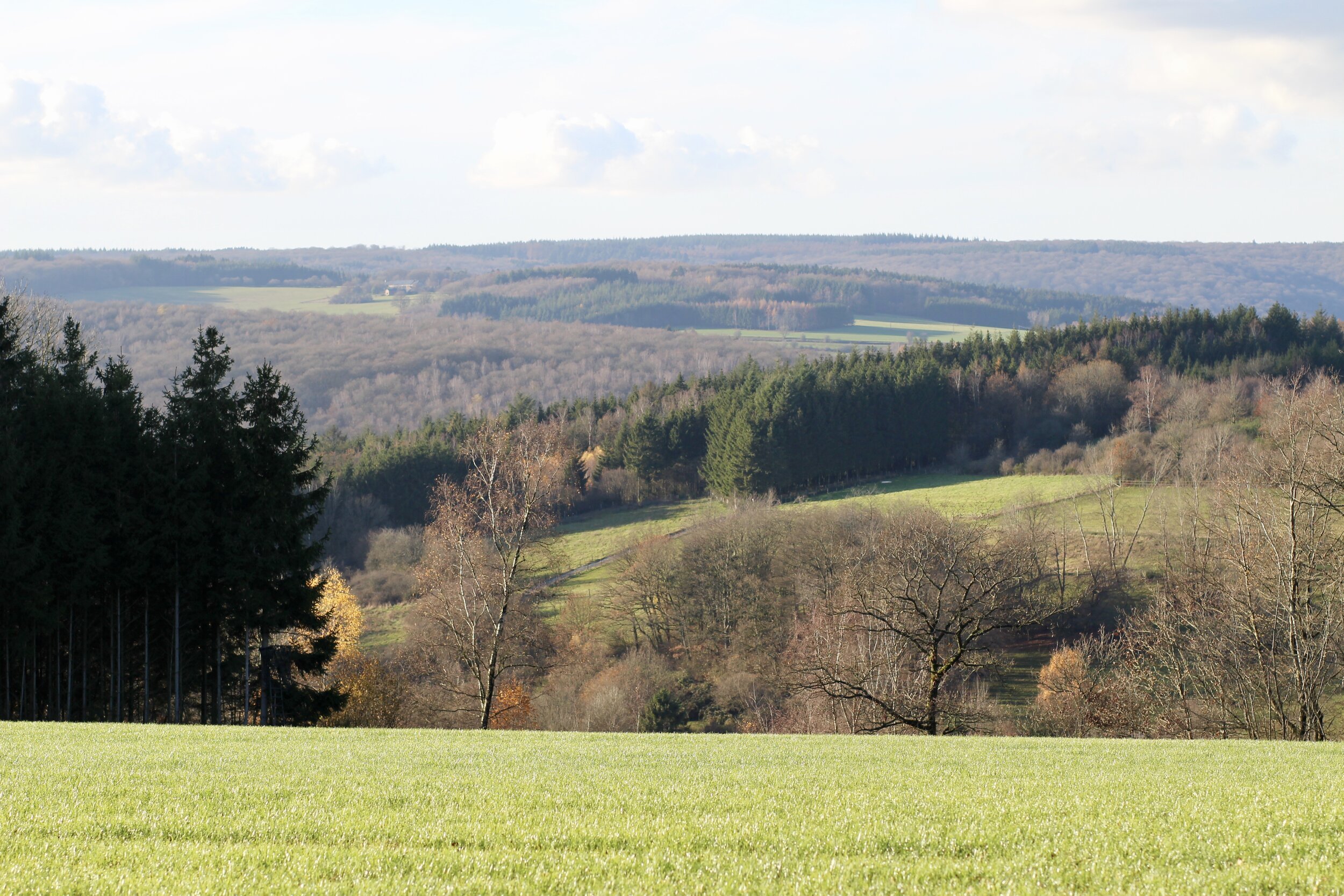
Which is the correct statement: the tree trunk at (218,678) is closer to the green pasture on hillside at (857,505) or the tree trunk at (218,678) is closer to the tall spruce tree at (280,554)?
the tall spruce tree at (280,554)

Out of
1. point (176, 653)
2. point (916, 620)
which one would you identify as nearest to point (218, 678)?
point (176, 653)

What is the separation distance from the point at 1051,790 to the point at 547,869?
22.9 feet

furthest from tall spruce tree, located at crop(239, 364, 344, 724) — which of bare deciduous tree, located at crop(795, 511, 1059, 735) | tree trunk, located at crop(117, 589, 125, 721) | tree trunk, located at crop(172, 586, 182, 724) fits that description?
bare deciduous tree, located at crop(795, 511, 1059, 735)

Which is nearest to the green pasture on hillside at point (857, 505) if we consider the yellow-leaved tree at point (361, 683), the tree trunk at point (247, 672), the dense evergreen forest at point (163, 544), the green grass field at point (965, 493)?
the green grass field at point (965, 493)

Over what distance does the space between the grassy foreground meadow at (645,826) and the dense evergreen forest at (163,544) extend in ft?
56.3

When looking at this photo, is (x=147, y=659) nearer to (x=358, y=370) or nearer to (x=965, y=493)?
(x=965, y=493)

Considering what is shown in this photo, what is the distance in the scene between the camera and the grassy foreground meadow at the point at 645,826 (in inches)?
286

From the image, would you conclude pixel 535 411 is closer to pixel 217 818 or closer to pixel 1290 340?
pixel 1290 340

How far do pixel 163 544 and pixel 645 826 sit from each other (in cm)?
2791

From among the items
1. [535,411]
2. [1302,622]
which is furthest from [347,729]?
[535,411]

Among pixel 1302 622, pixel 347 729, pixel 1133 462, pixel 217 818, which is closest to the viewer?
pixel 217 818

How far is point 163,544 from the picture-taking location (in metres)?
31.3

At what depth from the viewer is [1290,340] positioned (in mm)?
123938

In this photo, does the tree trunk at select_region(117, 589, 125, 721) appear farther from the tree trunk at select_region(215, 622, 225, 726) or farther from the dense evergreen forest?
the tree trunk at select_region(215, 622, 225, 726)
